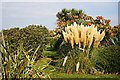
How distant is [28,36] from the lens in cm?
980

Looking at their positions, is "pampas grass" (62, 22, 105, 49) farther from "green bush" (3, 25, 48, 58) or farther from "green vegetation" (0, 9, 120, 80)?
A: "green bush" (3, 25, 48, 58)

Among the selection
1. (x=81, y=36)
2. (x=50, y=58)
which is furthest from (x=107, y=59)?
Result: (x=50, y=58)

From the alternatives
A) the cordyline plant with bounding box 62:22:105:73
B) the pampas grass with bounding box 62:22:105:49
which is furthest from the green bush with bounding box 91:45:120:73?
the pampas grass with bounding box 62:22:105:49

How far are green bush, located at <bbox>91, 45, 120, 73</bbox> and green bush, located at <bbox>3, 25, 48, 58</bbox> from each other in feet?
7.31

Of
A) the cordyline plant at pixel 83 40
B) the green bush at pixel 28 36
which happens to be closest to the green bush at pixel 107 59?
the cordyline plant at pixel 83 40

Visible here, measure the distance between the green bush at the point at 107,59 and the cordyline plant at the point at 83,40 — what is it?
0.22 metres

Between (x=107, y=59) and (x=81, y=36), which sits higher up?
(x=81, y=36)

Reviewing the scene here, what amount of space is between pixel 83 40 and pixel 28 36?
253cm

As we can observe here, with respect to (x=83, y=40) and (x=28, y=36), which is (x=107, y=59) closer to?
(x=83, y=40)

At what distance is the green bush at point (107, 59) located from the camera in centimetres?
815

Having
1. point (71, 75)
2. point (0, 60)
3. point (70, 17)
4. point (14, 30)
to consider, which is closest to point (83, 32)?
point (71, 75)

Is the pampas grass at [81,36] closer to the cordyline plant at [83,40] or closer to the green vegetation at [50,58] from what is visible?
the cordyline plant at [83,40]

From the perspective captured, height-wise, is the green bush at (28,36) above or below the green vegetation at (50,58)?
above

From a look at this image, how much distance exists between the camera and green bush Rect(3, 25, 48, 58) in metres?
9.44
